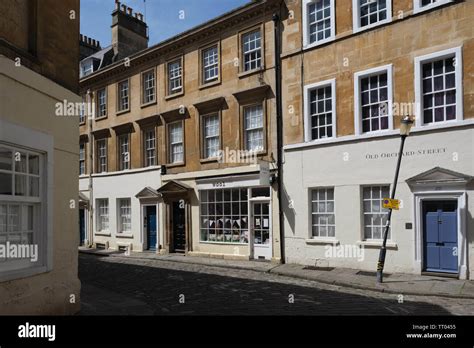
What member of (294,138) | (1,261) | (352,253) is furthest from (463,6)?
(1,261)

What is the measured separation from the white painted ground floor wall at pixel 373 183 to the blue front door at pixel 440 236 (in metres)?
0.21

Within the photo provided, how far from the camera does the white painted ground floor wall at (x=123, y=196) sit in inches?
850

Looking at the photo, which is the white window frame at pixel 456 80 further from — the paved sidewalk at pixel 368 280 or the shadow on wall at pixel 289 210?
the shadow on wall at pixel 289 210

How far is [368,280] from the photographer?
40.8 feet

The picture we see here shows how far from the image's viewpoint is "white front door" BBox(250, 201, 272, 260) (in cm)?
1686

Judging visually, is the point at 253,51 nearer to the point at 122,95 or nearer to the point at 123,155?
the point at 122,95

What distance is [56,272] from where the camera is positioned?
7516mm

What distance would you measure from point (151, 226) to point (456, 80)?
14864 millimetres

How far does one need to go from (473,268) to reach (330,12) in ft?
31.0

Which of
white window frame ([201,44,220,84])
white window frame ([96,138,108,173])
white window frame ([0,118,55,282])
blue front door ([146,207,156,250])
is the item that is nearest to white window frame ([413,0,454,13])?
white window frame ([201,44,220,84])

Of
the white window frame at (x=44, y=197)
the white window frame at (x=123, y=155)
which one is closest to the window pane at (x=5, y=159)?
the white window frame at (x=44, y=197)

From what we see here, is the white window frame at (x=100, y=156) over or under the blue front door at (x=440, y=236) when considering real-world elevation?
over

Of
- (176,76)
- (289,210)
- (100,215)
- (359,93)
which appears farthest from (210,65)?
(100,215)

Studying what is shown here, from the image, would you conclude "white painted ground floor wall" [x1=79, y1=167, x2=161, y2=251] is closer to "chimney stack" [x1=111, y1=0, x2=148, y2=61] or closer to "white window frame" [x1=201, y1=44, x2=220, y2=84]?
"white window frame" [x1=201, y1=44, x2=220, y2=84]
